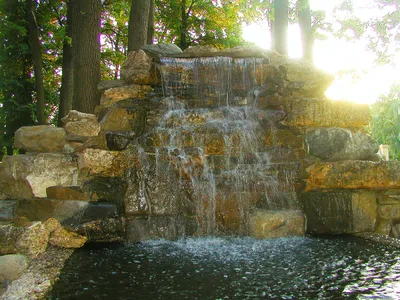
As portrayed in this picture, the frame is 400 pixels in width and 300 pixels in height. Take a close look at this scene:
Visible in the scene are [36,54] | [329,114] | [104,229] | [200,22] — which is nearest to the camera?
[104,229]

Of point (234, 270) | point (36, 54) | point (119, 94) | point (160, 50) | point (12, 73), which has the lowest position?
point (234, 270)

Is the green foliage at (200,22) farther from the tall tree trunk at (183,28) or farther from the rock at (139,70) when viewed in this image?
the rock at (139,70)

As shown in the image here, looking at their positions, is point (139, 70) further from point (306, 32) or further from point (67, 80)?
point (306, 32)

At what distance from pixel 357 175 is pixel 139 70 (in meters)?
3.97

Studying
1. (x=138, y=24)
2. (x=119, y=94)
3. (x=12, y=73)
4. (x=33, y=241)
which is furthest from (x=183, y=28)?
(x=33, y=241)

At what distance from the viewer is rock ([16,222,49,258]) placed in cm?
372

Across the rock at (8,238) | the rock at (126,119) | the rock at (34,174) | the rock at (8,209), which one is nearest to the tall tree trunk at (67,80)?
the rock at (126,119)

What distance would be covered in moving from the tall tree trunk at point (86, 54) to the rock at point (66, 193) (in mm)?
2308

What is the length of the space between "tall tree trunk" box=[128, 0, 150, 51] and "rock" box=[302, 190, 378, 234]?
5572mm

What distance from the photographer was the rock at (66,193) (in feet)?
15.3

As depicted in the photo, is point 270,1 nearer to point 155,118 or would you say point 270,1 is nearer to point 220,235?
point 155,118

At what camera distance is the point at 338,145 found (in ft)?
16.7

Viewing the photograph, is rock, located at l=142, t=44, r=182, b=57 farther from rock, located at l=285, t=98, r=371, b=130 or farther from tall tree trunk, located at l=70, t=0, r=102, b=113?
rock, located at l=285, t=98, r=371, b=130

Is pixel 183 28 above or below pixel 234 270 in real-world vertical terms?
above
